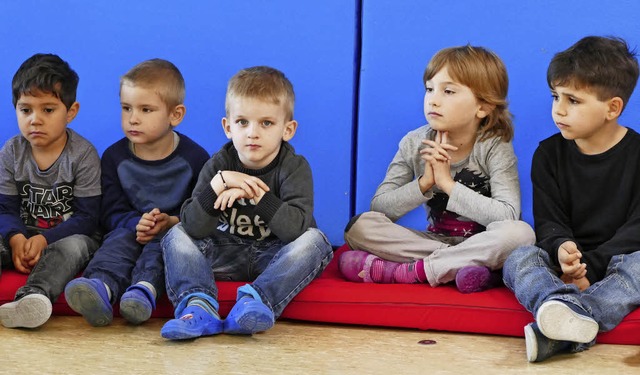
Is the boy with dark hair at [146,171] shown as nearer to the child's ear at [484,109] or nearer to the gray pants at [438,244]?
the gray pants at [438,244]

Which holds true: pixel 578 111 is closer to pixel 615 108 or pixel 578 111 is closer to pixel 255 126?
pixel 615 108

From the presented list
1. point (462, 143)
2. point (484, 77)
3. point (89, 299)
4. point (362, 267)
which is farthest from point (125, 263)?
point (484, 77)

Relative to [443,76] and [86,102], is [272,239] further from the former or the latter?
[86,102]

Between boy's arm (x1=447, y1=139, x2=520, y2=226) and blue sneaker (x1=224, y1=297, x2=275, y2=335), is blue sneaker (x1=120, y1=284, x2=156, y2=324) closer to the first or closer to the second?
blue sneaker (x1=224, y1=297, x2=275, y2=335)

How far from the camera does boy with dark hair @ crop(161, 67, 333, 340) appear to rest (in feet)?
9.08

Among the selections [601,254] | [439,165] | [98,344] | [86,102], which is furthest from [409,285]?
[86,102]

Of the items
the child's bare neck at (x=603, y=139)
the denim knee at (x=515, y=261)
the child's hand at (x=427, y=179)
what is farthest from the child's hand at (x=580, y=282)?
the child's hand at (x=427, y=179)

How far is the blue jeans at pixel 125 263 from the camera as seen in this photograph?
2926 mm

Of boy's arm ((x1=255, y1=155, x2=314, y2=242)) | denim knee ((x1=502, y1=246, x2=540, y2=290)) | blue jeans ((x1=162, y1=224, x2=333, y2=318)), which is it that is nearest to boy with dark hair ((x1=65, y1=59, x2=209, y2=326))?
blue jeans ((x1=162, y1=224, x2=333, y2=318))

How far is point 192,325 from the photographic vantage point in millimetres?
2641

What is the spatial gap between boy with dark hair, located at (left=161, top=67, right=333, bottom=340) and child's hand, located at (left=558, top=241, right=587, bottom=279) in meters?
0.68

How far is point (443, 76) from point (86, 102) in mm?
1523

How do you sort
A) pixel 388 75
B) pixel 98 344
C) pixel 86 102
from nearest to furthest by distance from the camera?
pixel 98 344 → pixel 388 75 → pixel 86 102

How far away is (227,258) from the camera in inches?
120
